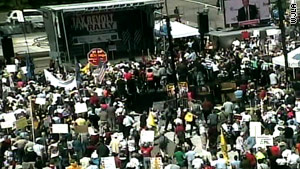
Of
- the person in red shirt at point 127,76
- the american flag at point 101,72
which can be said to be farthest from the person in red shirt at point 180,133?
the person in red shirt at point 127,76

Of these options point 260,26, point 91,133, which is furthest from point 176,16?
point 91,133

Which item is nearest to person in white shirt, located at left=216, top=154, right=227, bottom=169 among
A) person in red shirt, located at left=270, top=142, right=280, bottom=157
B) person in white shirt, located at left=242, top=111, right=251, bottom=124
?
person in red shirt, located at left=270, top=142, right=280, bottom=157

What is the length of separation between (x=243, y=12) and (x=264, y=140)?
22932 mm

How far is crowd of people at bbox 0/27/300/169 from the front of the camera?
18.6m

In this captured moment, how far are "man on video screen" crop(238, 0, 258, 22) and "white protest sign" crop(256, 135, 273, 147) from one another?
73.9 feet

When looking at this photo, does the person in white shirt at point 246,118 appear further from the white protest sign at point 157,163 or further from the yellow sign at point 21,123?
the yellow sign at point 21,123

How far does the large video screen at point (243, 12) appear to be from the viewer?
132ft

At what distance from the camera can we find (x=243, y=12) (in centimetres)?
4041

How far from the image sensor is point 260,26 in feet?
131

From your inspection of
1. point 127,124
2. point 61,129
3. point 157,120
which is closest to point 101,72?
point 157,120

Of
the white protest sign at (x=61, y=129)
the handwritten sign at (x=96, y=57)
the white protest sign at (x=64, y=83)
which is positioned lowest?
the white protest sign at (x=61, y=129)

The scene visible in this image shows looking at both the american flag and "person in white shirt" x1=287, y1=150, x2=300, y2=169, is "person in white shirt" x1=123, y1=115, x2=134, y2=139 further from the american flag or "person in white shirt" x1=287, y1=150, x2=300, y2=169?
"person in white shirt" x1=287, y1=150, x2=300, y2=169

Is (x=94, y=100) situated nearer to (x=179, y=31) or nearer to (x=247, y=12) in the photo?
(x=179, y=31)

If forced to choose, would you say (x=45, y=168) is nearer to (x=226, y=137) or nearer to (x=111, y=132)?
(x=111, y=132)
